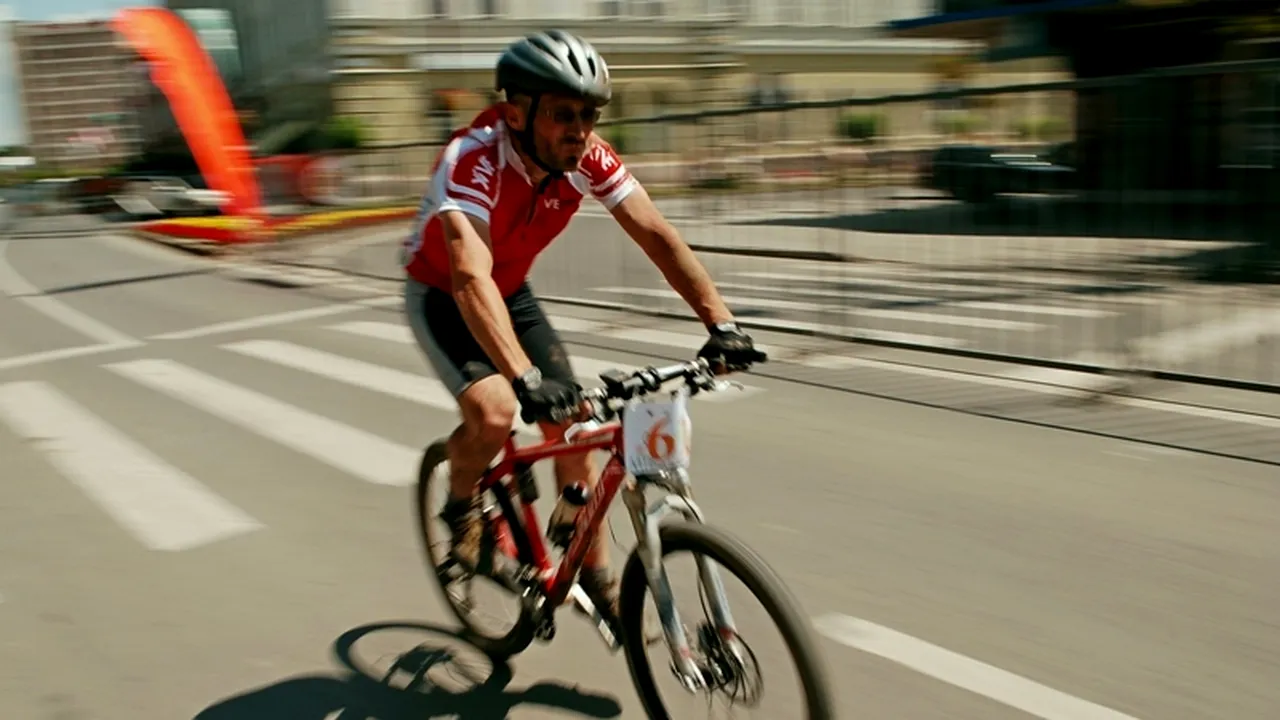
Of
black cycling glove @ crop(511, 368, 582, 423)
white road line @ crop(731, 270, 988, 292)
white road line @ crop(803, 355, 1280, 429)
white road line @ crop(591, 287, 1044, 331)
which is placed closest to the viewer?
black cycling glove @ crop(511, 368, 582, 423)

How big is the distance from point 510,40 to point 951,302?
36432mm

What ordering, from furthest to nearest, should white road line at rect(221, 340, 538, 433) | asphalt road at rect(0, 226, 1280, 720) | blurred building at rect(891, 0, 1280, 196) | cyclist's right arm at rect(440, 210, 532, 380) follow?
white road line at rect(221, 340, 538, 433)
blurred building at rect(891, 0, 1280, 196)
asphalt road at rect(0, 226, 1280, 720)
cyclist's right arm at rect(440, 210, 532, 380)

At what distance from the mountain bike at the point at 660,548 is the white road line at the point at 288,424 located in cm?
303

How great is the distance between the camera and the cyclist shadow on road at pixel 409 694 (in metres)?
3.86

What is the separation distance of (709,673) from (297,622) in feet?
6.60

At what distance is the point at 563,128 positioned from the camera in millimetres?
3506

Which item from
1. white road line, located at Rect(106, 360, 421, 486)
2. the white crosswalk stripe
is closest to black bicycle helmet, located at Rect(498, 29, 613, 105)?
the white crosswalk stripe

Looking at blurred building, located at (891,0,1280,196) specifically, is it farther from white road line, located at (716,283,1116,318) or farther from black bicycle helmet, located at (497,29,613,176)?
black bicycle helmet, located at (497,29,613,176)

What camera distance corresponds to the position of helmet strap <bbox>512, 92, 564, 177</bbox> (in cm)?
→ 350

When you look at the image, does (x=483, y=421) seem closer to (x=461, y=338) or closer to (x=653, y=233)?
(x=461, y=338)

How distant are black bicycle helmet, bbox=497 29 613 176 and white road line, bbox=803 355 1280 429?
16.4ft

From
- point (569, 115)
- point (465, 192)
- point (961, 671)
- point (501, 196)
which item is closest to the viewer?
point (569, 115)

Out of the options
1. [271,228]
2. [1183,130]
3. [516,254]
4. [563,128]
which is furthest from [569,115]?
[271,228]

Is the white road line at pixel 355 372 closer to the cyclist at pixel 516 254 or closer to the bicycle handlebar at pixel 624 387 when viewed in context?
the cyclist at pixel 516 254
